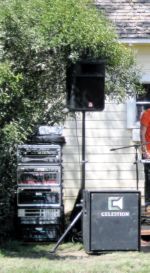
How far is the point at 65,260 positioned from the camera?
9.47m

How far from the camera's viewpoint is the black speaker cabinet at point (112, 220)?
9680 millimetres

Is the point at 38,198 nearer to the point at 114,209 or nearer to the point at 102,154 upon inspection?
the point at 114,209

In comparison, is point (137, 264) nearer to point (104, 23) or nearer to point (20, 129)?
point (20, 129)

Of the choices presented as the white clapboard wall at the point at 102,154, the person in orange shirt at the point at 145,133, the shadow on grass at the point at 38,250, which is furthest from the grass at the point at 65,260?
the white clapboard wall at the point at 102,154

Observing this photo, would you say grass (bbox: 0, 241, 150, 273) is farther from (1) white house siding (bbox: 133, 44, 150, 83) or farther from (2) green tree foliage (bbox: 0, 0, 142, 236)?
(1) white house siding (bbox: 133, 44, 150, 83)

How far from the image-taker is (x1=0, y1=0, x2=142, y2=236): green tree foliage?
31.0 ft


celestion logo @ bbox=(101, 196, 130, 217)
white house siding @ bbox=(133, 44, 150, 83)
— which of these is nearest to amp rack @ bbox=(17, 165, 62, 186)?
celestion logo @ bbox=(101, 196, 130, 217)

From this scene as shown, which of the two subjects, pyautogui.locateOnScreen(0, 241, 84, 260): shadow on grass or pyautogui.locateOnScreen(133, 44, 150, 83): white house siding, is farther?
pyautogui.locateOnScreen(133, 44, 150, 83): white house siding

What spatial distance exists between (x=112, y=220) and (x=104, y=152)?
14.0 ft

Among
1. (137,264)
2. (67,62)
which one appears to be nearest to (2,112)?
(67,62)

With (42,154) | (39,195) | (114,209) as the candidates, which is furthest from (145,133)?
(114,209)

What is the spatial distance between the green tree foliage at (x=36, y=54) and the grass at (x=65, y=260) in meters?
0.63

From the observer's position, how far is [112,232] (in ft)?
31.8

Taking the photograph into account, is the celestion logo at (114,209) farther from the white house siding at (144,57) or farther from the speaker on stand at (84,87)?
the white house siding at (144,57)
